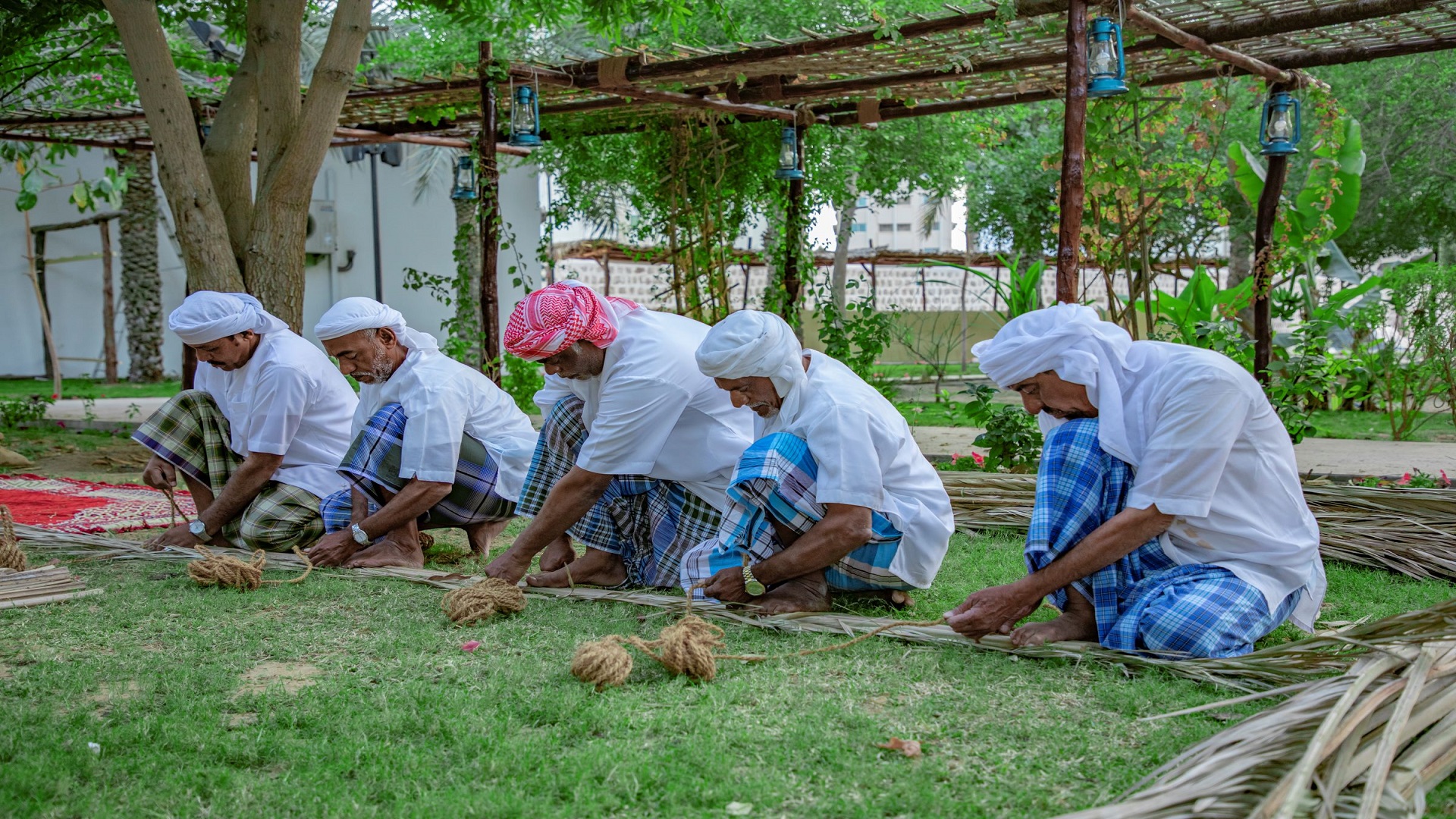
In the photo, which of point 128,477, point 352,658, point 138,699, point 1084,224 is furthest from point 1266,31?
point 128,477

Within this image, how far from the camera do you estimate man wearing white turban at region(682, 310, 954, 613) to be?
3018mm

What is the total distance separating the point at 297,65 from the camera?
5910 mm

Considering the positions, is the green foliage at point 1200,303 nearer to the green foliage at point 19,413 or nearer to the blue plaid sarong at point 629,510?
the blue plaid sarong at point 629,510

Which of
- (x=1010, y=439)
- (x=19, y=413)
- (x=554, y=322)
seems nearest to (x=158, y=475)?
(x=554, y=322)

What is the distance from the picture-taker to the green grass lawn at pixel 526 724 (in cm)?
197

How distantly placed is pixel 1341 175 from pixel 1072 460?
8.22 meters

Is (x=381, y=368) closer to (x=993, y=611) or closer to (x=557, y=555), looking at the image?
(x=557, y=555)

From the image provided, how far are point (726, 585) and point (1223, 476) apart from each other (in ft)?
4.09

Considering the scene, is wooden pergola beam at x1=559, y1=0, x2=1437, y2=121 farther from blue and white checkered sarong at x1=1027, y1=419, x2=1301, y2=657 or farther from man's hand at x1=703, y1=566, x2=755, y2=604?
man's hand at x1=703, y1=566, x2=755, y2=604

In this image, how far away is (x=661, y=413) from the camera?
3.39 meters

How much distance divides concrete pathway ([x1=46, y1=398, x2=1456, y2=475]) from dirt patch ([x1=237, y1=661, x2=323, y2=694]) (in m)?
3.98

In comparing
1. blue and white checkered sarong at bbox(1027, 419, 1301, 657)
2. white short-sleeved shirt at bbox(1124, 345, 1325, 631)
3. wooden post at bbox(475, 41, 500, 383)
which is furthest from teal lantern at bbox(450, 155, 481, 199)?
white short-sleeved shirt at bbox(1124, 345, 1325, 631)

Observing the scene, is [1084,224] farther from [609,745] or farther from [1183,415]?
[609,745]

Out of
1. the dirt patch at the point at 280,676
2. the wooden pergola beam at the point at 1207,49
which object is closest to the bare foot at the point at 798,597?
the dirt patch at the point at 280,676
